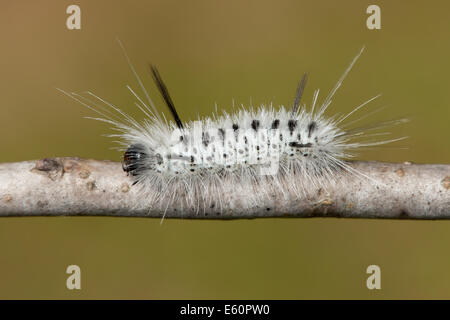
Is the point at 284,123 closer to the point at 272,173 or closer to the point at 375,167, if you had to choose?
the point at 272,173

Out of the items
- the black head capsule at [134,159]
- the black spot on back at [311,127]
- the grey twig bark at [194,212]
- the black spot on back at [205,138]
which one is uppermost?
the black spot on back at [311,127]

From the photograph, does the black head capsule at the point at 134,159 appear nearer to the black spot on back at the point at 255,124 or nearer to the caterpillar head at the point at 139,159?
the caterpillar head at the point at 139,159

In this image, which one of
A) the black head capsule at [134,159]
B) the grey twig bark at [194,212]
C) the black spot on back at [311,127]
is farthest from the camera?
the black spot on back at [311,127]

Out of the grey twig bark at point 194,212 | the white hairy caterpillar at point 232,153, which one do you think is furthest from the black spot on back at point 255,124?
the grey twig bark at point 194,212

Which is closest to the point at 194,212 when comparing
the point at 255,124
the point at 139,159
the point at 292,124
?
the point at 139,159

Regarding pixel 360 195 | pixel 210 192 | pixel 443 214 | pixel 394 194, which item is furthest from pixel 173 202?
pixel 443 214

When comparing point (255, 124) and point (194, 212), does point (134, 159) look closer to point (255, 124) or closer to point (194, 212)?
point (194, 212)
